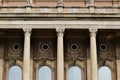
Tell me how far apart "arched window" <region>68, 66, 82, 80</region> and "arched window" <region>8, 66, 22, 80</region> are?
5235 millimetres

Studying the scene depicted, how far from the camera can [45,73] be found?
4025 cm

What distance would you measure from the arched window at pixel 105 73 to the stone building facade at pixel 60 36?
0.34 metres

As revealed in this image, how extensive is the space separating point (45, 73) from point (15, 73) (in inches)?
124

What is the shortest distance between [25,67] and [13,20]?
192 inches

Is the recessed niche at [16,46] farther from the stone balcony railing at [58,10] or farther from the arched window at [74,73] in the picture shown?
the arched window at [74,73]

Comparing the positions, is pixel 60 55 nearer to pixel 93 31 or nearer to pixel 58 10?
pixel 93 31

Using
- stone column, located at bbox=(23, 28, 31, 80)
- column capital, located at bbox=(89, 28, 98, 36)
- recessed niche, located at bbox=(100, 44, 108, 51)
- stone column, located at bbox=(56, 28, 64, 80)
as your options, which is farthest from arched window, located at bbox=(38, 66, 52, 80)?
column capital, located at bbox=(89, 28, 98, 36)

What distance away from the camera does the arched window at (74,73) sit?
40156 millimetres

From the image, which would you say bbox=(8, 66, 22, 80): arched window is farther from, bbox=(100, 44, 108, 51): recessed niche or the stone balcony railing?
bbox=(100, 44, 108, 51): recessed niche

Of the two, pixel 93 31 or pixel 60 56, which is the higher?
pixel 93 31

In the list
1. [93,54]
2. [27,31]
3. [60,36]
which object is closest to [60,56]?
[60,36]

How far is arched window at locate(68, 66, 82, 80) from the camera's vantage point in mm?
40156

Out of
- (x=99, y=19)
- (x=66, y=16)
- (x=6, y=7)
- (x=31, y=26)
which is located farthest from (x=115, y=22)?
(x=6, y=7)

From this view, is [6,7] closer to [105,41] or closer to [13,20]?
[13,20]
